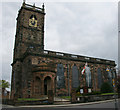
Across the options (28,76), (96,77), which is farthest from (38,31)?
(96,77)

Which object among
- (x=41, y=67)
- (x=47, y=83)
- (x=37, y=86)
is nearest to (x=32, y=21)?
(x=41, y=67)

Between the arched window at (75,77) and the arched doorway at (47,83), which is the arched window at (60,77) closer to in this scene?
the arched window at (75,77)

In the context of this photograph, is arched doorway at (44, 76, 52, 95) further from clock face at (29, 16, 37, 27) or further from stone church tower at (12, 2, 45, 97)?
clock face at (29, 16, 37, 27)

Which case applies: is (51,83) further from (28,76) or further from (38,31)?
(38,31)

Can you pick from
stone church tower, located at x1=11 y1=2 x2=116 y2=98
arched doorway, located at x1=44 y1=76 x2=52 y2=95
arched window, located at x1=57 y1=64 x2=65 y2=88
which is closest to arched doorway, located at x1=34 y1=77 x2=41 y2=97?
stone church tower, located at x1=11 y1=2 x2=116 y2=98

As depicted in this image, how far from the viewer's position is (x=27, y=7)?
47781 mm

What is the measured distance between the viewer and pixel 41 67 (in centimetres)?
3450

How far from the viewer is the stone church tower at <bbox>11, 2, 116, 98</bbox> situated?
34969 mm

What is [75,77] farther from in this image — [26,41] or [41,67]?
[26,41]

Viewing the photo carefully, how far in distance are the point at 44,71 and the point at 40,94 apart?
5265mm

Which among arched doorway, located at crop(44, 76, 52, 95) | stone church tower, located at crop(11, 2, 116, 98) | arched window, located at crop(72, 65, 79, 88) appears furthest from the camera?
arched window, located at crop(72, 65, 79, 88)

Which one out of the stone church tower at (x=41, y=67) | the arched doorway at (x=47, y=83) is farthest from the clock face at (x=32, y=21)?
the arched doorway at (x=47, y=83)

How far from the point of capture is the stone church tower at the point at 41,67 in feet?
115

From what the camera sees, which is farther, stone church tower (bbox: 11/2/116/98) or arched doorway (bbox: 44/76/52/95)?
arched doorway (bbox: 44/76/52/95)
